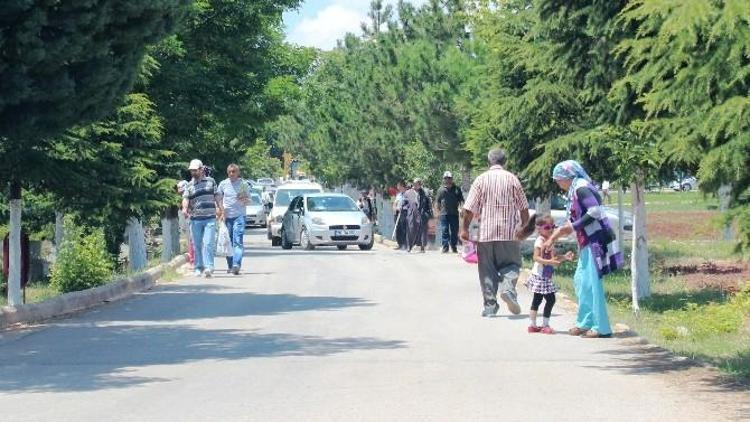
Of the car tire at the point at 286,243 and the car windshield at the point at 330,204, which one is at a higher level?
the car windshield at the point at 330,204

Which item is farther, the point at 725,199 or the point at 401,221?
the point at 401,221

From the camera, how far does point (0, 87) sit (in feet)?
43.3

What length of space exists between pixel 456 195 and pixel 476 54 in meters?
6.83

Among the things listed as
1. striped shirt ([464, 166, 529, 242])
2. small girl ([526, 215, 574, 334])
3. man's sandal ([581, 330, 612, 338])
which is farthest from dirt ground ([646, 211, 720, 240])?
man's sandal ([581, 330, 612, 338])

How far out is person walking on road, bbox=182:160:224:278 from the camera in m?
22.8

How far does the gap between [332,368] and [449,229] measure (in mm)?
21348

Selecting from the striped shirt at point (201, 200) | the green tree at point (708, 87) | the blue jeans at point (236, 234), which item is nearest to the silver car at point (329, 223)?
the blue jeans at point (236, 234)

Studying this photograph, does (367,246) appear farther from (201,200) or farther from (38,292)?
(38,292)

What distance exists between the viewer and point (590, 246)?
1385 cm

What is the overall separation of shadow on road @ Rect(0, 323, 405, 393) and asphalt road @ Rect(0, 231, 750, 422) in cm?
2

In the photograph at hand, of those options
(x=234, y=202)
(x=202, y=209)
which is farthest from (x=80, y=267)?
(x=234, y=202)

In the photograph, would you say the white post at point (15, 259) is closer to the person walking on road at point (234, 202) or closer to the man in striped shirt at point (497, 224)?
the man in striped shirt at point (497, 224)

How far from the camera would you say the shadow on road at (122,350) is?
11.1m

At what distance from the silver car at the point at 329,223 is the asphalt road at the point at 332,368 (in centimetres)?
1710
